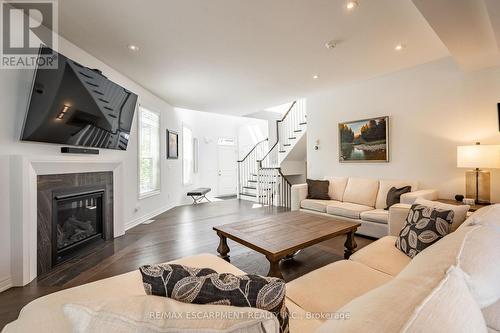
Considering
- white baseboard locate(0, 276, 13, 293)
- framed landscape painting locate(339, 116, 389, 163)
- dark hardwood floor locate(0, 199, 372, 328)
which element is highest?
framed landscape painting locate(339, 116, 389, 163)

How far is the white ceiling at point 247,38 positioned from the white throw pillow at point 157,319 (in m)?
2.32

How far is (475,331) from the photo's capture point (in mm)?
562

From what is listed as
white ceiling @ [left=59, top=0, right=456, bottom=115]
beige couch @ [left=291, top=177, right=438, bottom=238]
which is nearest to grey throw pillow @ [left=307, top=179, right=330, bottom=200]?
beige couch @ [left=291, top=177, right=438, bottom=238]

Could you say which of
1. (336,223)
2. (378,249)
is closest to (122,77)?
(336,223)

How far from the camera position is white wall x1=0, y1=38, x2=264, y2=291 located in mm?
2053

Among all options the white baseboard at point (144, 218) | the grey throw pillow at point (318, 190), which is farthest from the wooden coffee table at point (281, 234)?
the white baseboard at point (144, 218)

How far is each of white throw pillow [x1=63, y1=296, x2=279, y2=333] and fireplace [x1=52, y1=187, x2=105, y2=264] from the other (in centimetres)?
260

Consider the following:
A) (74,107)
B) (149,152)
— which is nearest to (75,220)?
Answer: (74,107)

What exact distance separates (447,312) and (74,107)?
3256mm

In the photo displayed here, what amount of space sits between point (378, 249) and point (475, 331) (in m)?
1.44

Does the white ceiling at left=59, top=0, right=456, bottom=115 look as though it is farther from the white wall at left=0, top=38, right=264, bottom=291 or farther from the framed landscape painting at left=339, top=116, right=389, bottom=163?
the framed landscape painting at left=339, top=116, right=389, bottom=163

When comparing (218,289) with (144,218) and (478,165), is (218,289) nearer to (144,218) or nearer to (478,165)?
(478,165)

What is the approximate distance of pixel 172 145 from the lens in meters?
5.59

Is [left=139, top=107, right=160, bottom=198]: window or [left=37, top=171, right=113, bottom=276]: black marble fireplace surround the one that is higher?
[left=139, top=107, right=160, bottom=198]: window
